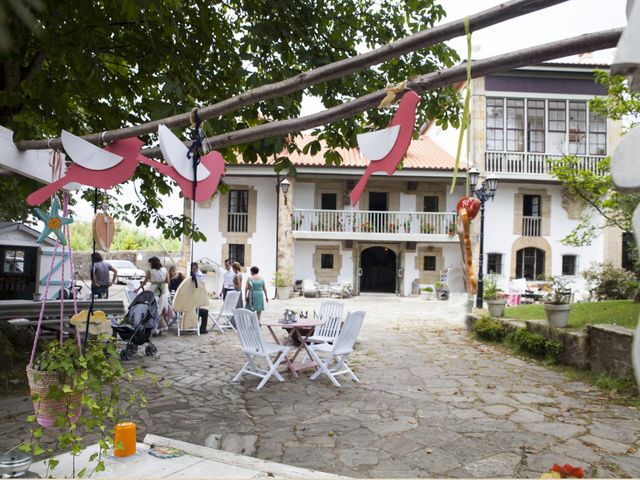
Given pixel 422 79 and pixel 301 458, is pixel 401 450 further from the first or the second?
pixel 422 79

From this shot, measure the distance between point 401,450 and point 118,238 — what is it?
35083 millimetres

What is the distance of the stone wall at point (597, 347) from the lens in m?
5.87

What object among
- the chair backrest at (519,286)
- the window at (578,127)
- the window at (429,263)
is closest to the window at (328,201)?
the window at (429,263)

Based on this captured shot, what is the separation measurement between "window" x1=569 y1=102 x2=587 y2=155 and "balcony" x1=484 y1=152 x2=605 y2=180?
0.48 meters

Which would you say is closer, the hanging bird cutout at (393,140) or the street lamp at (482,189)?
the hanging bird cutout at (393,140)

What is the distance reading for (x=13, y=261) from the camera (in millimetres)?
12367

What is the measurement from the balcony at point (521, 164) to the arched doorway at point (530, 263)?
3.00 m

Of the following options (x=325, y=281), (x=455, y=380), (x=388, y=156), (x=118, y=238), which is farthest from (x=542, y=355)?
(x=118, y=238)

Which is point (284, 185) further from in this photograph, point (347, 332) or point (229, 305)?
point (347, 332)

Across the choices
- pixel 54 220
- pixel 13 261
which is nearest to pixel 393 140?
pixel 54 220

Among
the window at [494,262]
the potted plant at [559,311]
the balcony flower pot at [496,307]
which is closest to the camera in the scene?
the potted plant at [559,311]

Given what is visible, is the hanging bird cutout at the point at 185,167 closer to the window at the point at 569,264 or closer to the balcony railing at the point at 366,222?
the balcony railing at the point at 366,222

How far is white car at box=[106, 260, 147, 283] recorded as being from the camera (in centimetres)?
2287

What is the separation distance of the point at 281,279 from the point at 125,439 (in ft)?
48.8
